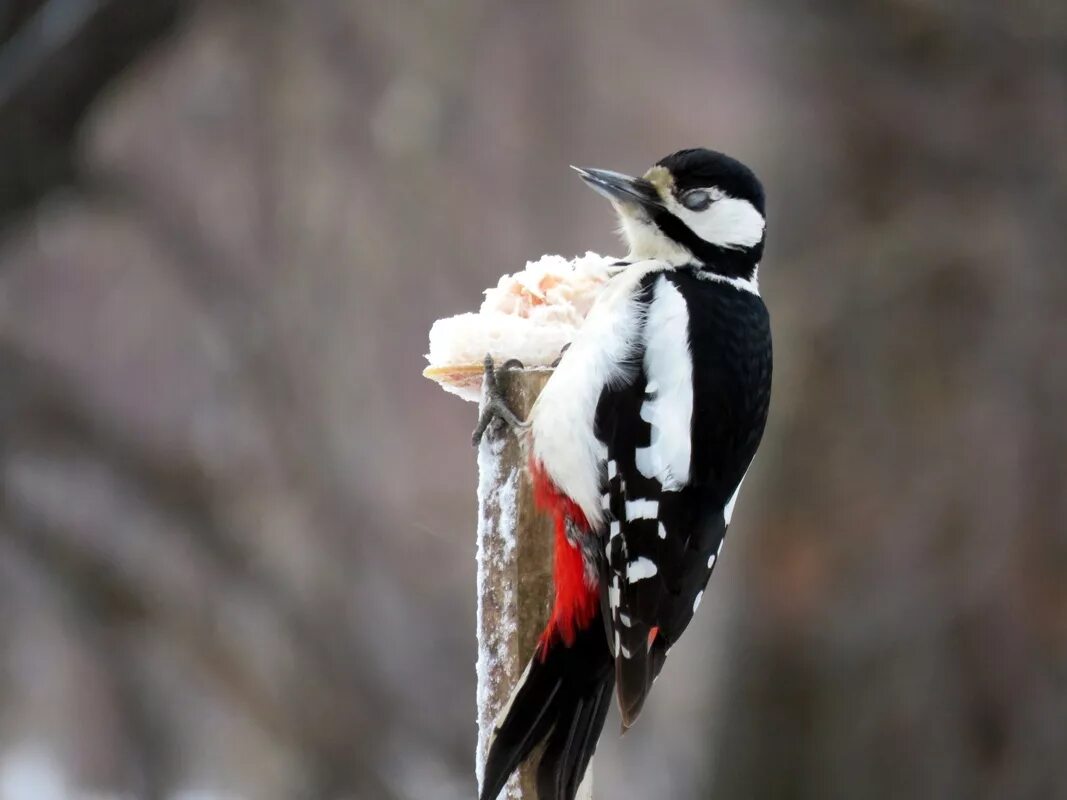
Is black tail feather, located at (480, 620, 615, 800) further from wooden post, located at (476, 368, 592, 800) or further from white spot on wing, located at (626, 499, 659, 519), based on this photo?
white spot on wing, located at (626, 499, 659, 519)

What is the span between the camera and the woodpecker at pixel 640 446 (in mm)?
1251

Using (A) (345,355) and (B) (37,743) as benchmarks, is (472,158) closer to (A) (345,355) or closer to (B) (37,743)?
(A) (345,355)

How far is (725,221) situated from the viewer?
5.64 feet

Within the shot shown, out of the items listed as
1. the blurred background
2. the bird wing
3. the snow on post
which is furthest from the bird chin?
the blurred background

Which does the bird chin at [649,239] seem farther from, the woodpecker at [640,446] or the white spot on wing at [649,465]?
the white spot on wing at [649,465]

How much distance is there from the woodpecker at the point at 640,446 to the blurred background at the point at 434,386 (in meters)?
1.37

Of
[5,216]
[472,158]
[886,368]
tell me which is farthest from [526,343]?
[472,158]

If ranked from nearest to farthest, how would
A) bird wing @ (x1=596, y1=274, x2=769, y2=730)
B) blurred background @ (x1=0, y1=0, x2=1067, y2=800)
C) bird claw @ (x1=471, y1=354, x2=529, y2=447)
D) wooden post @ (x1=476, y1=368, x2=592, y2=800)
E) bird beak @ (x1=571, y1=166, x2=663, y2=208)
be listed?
wooden post @ (x1=476, y1=368, x2=592, y2=800) → bird claw @ (x1=471, y1=354, x2=529, y2=447) → bird wing @ (x1=596, y1=274, x2=769, y2=730) → bird beak @ (x1=571, y1=166, x2=663, y2=208) → blurred background @ (x1=0, y1=0, x2=1067, y2=800)

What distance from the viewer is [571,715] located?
125 cm

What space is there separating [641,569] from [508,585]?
286 mm

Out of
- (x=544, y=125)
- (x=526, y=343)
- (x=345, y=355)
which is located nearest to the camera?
(x=526, y=343)

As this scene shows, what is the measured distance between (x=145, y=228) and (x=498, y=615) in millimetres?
3325

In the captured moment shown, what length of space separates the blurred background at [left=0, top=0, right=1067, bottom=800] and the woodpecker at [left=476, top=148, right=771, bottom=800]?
1368 mm

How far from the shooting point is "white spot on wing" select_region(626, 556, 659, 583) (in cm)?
140
